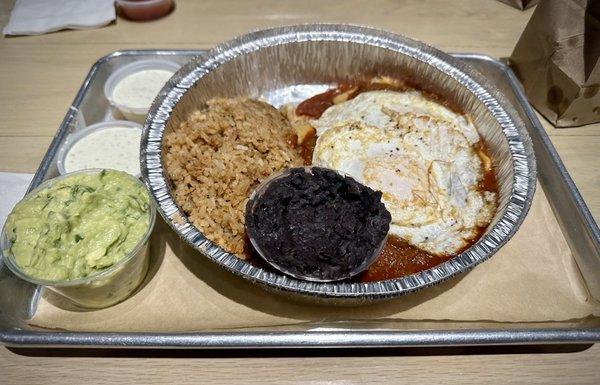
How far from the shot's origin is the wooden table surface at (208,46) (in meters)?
1.60

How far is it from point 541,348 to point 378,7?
2545mm

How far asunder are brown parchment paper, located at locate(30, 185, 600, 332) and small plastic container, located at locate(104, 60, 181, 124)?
0.85 meters

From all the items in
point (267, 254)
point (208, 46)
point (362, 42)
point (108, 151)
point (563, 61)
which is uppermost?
point (563, 61)

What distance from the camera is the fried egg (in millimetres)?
1937

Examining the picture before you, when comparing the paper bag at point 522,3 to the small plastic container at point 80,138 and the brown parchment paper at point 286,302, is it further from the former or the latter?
the small plastic container at point 80,138

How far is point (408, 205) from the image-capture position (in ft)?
6.46

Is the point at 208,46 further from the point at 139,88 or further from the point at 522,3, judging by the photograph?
the point at 522,3

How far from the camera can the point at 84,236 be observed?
1.62 m

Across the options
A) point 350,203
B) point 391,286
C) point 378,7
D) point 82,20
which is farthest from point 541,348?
point 82,20

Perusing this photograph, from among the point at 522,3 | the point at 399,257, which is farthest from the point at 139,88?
the point at 522,3

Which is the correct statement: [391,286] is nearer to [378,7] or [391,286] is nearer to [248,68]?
[248,68]

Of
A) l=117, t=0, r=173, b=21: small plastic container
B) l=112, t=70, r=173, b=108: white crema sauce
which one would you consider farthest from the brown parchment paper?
l=117, t=0, r=173, b=21: small plastic container

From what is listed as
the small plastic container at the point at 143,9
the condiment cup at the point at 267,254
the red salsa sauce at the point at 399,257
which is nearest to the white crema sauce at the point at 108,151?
the condiment cup at the point at 267,254

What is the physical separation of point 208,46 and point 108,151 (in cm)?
110
